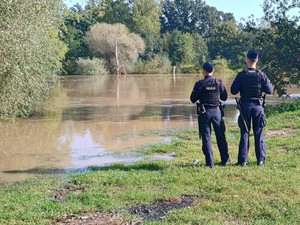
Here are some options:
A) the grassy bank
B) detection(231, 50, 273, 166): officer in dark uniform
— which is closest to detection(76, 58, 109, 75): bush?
the grassy bank

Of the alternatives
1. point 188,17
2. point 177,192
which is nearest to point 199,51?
point 188,17

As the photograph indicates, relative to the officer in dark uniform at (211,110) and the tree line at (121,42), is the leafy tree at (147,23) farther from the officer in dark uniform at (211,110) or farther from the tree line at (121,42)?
the officer in dark uniform at (211,110)

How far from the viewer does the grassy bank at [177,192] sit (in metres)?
5.17

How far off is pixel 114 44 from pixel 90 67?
5.03 metres

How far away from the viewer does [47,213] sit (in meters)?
5.47

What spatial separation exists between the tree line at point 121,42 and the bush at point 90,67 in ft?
0.48

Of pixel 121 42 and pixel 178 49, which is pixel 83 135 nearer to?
pixel 121 42

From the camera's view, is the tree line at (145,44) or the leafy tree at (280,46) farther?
the tree line at (145,44)

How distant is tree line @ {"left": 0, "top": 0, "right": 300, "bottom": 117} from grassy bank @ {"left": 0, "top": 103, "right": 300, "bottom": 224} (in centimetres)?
379

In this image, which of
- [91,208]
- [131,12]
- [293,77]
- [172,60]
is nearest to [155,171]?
[91,208]

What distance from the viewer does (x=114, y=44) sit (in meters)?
58.1

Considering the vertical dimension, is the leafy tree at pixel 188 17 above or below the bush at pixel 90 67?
above

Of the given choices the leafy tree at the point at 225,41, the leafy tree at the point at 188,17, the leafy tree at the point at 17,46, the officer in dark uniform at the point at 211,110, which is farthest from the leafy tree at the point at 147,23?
the officer in dark uniform at the point at 211,110

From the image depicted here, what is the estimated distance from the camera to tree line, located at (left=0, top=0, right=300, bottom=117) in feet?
32.0
